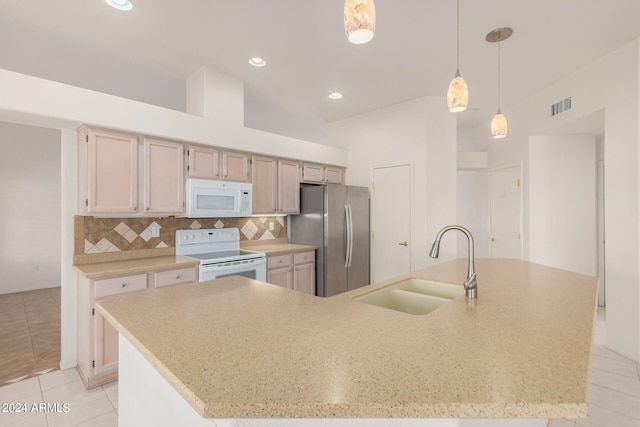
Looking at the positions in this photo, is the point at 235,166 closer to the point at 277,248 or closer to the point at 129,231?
the point at 277,248

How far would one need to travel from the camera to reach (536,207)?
13.4 ft

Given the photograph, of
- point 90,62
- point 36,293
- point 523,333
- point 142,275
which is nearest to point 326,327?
point 523,333

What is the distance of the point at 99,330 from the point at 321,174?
10.3 feet

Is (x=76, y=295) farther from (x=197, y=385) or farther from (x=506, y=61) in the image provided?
(x=506, y=61)

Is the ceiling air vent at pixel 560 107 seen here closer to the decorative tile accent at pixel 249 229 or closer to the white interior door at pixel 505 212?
the white interior door at pixel 505 212

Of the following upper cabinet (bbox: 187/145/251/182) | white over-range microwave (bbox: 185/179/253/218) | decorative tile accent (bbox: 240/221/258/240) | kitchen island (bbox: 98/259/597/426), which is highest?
upper cabinet (bbox: 187/145/251/182)

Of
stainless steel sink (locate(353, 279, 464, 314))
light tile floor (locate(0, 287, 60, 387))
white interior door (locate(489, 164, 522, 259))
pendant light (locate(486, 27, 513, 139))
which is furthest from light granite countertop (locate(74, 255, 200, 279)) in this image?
Answer: white interior door (locate(489, 164, 522, 259))

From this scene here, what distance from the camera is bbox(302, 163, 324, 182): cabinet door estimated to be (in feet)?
14.0

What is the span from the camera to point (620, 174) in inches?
115

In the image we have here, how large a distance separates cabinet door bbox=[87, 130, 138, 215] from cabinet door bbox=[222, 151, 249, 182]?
889 mm

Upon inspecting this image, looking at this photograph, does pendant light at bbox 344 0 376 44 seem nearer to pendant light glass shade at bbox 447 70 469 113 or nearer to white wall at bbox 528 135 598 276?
pendant light glass shade at bbox 447 70 469 113

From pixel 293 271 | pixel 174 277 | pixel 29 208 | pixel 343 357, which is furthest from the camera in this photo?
pixel 29 208

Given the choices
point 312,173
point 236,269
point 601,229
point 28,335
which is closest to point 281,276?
A: point 236,269

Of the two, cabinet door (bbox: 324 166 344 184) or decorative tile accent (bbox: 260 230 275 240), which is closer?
decorative tile accent (bbox: 260 230 275 240)
